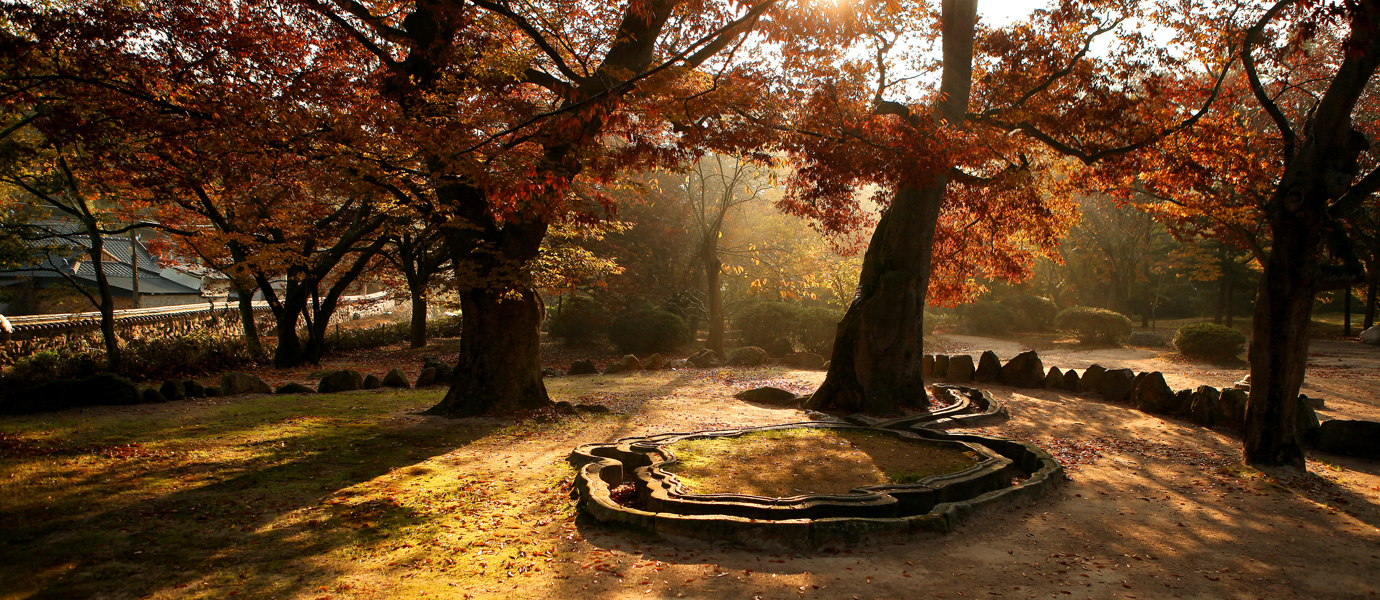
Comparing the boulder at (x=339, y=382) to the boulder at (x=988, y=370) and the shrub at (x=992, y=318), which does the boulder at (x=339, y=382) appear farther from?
the shrub at (x=992, y=318)

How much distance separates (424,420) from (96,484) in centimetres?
404

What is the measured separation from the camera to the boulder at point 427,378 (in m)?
14.0

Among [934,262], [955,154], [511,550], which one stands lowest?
[511,550]

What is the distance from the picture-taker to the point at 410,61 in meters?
9.31

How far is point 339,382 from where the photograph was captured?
13070mm

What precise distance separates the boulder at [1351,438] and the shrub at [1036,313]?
70.8 ft

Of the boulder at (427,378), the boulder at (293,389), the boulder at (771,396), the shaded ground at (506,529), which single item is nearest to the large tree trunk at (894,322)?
the boulder at (771,396)

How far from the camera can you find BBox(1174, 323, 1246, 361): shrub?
1716 cm

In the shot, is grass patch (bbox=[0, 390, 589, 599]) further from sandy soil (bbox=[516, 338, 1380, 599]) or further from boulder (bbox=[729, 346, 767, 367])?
boulder (bbox=[729, 346, 767, 367])

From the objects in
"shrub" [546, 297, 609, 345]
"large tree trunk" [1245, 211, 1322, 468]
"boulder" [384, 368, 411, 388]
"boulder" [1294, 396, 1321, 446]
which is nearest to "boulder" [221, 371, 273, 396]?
"boulder" [384, 368, 411, 388]

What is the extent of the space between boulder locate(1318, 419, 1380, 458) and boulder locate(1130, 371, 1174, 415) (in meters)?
2.56

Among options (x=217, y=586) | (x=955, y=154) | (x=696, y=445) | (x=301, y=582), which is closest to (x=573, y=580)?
(x=301, y=582)

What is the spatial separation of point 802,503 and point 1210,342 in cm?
1729

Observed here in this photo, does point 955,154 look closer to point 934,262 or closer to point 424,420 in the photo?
point 934,262
